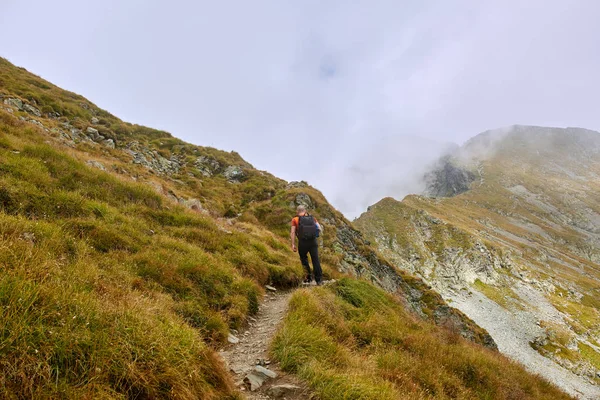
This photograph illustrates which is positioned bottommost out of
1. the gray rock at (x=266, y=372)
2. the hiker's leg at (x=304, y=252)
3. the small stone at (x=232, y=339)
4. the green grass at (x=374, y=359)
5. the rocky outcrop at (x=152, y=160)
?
the small stone at (x=232, y=339)

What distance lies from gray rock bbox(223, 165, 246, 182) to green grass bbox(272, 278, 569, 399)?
2775 cm

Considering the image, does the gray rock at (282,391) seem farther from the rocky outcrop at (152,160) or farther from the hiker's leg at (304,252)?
the rocky outcrop at (152,160)

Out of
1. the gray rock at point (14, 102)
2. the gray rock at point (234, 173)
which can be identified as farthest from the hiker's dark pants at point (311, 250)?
the gray rock at point (14, 102)

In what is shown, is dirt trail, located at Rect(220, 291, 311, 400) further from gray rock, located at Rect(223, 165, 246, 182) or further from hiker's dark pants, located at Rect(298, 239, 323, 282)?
gray rock, located at Rect(223, 165, 246, 182)

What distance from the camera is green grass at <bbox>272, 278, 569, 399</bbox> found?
5668mm

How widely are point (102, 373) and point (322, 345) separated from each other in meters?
4.61

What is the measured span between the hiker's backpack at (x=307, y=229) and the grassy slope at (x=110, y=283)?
102 inches

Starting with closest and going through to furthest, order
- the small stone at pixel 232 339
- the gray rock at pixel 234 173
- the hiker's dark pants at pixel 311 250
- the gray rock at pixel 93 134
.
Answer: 1. the small stone at pixel 232 339
2. the hiker's dark pants at pixel 311 250
3. the gray rock at pixel 93 134
4. the gray rock at pixel 234 173

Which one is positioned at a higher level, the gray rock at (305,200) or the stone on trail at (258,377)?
the gray rock at (305,200)

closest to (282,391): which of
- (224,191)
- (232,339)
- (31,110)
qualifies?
(232,339)

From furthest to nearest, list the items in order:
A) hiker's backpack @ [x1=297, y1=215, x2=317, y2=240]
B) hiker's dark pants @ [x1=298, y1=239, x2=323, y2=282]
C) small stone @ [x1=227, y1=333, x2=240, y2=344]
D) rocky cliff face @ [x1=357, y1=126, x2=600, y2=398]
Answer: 1. rocky cliff face @ [x1=357, y1=126, x2=600, y2=398]
2. hiker's dark pants @ [x1=298, y1=239, x2=323, y2=282]
3. hiker's backpack @ [x1=297, y1=215, x2=317, y2=240]
4. small stone @ [x1=227, y1=333, x2=240, y2=344]

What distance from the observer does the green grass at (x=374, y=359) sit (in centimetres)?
567

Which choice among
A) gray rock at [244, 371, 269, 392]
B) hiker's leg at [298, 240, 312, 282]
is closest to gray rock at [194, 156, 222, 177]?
hiker's leg at [298, 240, 312, 282]

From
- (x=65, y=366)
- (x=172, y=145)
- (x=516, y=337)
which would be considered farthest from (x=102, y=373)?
(x=516, y=337)
